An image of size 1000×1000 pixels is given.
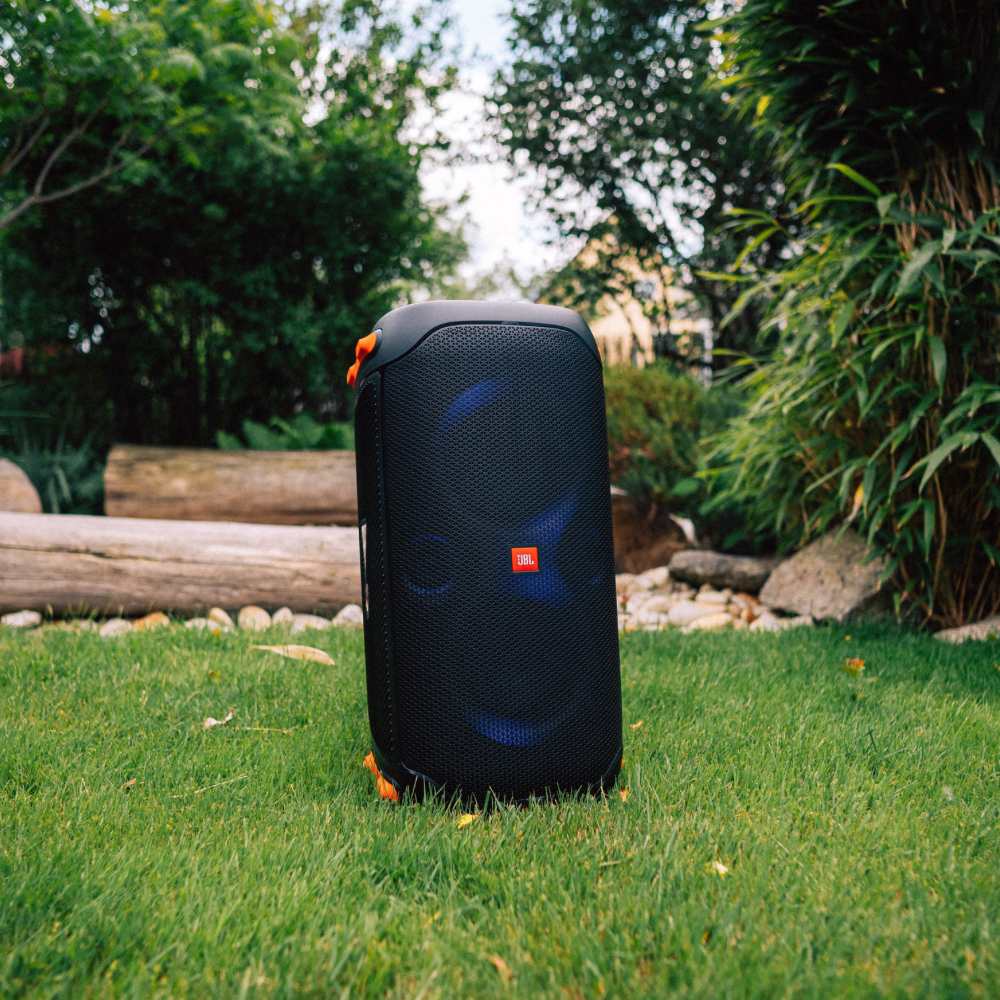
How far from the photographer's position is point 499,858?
48.2 inches

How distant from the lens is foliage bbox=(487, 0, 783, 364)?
6.44m

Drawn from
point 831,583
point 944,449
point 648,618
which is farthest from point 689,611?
point 944,449

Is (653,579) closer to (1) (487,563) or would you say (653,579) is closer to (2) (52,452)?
(1) (487,563)

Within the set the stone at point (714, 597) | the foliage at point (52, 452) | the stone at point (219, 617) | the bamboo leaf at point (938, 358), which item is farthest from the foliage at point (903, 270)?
the foliage at point (52, 452)

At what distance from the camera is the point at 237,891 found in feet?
3.61

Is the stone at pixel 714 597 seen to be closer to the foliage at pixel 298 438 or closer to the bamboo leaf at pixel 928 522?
the bamboo leaf at pixel 928 522

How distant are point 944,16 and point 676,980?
3.34 meters

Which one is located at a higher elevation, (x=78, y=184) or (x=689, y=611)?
(x=78, y=184)

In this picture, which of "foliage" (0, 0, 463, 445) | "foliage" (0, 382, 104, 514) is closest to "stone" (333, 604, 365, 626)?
"foliage" (0, 382, 104, 514)

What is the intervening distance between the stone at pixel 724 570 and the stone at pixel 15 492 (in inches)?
158

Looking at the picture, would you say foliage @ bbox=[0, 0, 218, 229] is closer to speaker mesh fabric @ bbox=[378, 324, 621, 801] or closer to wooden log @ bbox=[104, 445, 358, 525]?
wooden log @ bbox=[104, 445, 358, 525]

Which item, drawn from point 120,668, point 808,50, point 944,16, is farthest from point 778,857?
point 944,16

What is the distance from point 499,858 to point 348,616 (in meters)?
2.36

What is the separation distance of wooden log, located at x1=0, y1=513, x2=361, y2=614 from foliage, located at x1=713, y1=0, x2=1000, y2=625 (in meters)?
2.32
